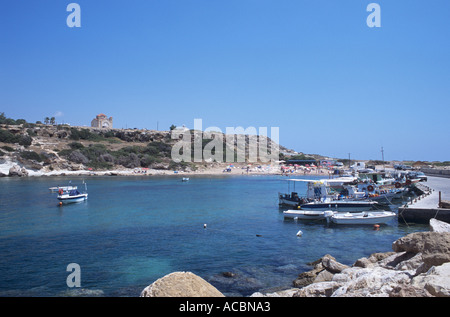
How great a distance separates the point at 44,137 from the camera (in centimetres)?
9319

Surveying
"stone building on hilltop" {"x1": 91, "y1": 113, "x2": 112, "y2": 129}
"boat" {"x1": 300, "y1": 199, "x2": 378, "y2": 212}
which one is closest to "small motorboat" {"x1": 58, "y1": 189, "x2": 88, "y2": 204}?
"boat" {"x1": 300, "y1": 199, "x2": 378, "y2": 212}

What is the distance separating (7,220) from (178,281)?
85.1ft

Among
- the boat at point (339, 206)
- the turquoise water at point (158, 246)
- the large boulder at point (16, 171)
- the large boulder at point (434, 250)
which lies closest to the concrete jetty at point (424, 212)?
the turquoise water at point (158, 246)

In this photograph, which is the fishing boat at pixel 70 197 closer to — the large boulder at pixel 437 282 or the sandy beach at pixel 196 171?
the large boulder at pixel 437 282

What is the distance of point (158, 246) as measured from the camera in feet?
62.6

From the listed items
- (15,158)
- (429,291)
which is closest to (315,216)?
(429,291)

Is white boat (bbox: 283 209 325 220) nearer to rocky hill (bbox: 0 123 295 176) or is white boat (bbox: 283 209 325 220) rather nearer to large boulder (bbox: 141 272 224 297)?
large boulder (bbox: 141 272 224 297)

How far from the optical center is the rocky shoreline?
6.12 metres

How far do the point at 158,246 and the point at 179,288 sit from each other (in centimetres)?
1343

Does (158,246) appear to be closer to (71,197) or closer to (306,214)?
(306,214)

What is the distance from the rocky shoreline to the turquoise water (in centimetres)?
→ 287

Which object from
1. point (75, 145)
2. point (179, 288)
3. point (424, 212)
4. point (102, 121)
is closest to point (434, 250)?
point (179, 288)

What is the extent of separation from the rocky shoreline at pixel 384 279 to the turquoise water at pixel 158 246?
2.87 m
